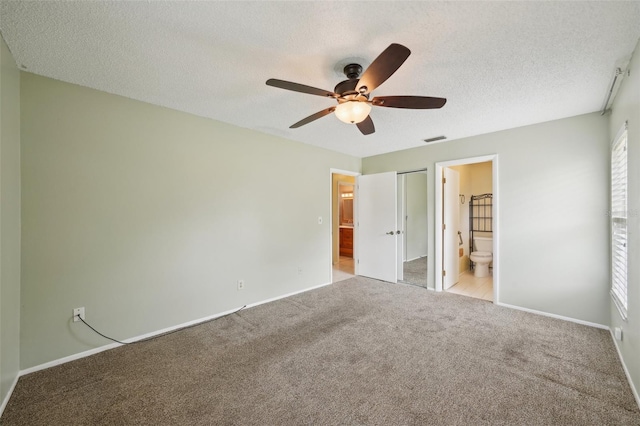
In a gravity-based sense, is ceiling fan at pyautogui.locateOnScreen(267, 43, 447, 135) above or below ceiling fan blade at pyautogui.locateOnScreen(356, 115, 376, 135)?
above

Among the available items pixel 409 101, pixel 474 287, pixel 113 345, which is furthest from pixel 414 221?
pixel 113 345

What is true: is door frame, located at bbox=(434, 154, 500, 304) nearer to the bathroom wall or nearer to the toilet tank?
the bathroom wall

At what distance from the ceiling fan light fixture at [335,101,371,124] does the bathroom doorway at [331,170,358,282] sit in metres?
3.74

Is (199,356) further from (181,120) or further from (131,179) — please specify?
(181,120)

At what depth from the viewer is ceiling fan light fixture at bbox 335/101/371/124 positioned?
A: 1986mm

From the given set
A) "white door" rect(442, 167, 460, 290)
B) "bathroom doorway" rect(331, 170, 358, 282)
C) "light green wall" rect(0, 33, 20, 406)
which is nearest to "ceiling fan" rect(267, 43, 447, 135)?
"light green wall" rect(0, 33, 20, 406)

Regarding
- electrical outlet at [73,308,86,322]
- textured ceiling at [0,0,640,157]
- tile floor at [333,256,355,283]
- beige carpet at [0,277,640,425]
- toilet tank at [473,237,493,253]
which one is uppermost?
textured ceiling at [0,0,640,157]

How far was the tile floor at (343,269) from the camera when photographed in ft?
16.7

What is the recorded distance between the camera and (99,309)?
242 centimetres

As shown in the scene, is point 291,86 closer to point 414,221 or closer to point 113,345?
point 113,345

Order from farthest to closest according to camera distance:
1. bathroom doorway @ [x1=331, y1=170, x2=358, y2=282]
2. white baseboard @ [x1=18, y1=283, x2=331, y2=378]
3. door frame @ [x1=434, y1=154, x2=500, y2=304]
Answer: bathroom doorway @ [x1=331, y1=170, x2=358, y2=282], door frame @ [x1=434, y1=154, x2=500, y2=304], white baseboard @ [x1=18, y1=283, x2=331, y2=378]

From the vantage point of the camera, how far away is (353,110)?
200 centimetres

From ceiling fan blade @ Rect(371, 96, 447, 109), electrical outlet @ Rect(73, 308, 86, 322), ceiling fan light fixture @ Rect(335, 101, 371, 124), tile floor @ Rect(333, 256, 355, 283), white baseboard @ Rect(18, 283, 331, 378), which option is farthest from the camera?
tile floor @ Rect(333, 256, 355, 283)

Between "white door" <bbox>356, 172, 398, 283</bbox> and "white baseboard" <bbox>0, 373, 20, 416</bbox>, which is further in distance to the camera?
"white door" <bbox>356, 172, 398, 283</bbox>
